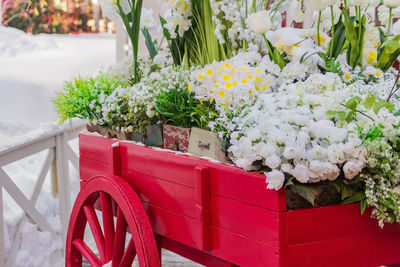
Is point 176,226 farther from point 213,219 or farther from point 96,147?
point 96,147

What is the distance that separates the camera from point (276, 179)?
4.75 feet

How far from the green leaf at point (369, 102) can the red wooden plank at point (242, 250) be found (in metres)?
0.45

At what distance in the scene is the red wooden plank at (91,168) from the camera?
223cm

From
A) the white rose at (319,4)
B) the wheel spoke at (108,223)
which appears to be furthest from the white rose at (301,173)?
the wheel spoke at (108,223)

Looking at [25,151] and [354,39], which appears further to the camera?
[25,151]

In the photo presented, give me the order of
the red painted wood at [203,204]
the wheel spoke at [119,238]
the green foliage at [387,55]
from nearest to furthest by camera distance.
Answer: the red painted wood at [203,204]
the green foliage at [387,55]
the wheel spoke at [119,238]

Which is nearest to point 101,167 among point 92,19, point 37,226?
point 37,226

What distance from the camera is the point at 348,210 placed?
156 cm

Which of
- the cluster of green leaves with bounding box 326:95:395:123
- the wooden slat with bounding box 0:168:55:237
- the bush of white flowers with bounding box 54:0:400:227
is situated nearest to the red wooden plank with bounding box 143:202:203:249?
the bush of white flowers with bounding box 54:0:400:227

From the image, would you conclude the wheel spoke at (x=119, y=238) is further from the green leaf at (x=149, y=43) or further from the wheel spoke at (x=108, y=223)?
the green leaf at (x=149, y=43)

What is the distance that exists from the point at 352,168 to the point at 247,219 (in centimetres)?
29

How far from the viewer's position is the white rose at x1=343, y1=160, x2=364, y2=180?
58.4 inches

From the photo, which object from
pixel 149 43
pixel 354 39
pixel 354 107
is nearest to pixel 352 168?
pixel 354 107

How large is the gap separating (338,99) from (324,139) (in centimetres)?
16
